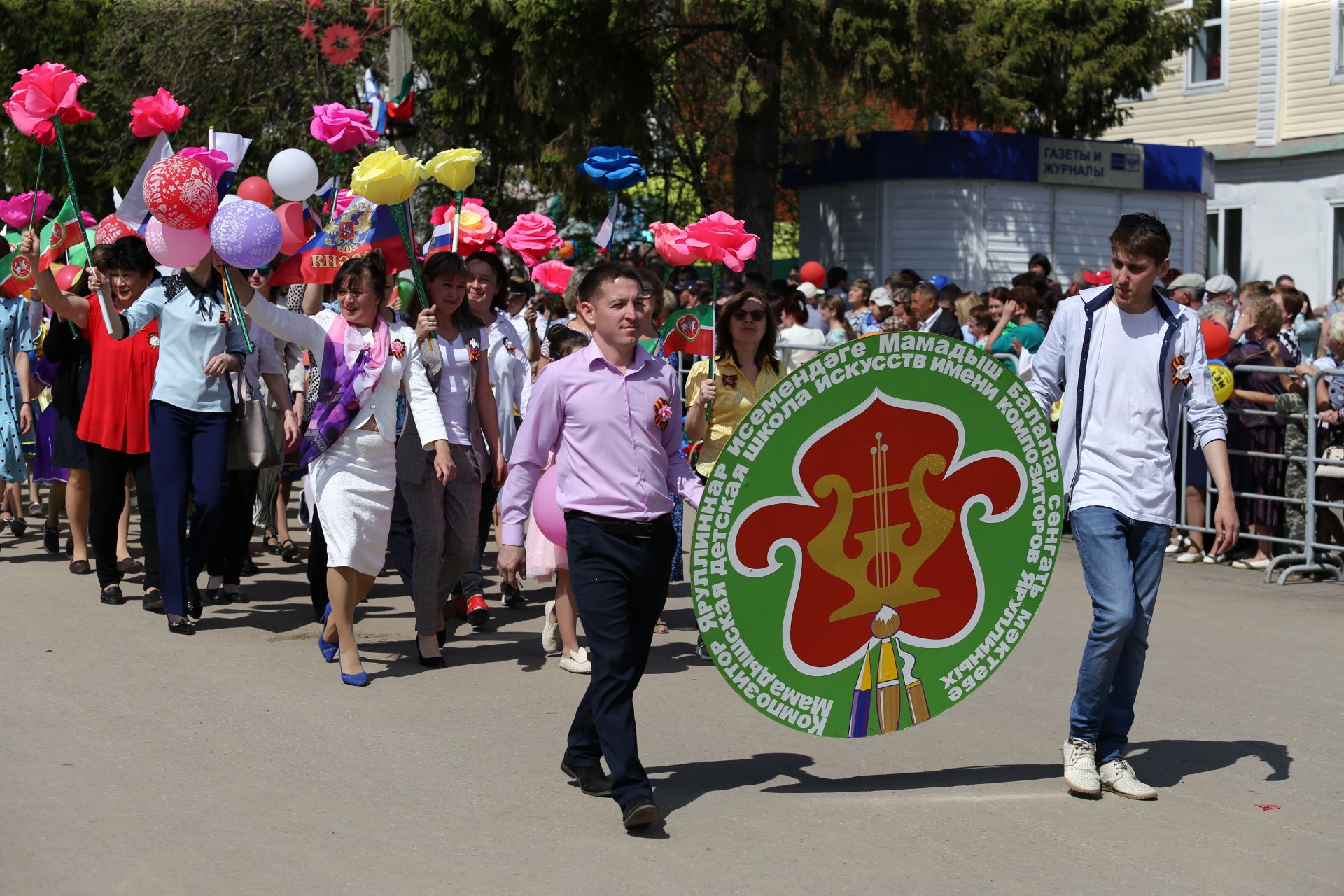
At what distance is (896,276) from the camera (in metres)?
16.3

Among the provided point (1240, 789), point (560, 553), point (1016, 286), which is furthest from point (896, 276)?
point (1240, 789)

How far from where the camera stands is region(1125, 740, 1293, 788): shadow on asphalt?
5.82 m

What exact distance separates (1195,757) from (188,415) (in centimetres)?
507

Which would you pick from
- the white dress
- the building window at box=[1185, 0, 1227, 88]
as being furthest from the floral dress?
the building window at box=[1185, 0, 1227, 88]

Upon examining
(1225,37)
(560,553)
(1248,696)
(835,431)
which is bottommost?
(1248,696)

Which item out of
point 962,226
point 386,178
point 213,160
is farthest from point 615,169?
point 962,226

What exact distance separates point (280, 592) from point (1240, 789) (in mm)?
5839

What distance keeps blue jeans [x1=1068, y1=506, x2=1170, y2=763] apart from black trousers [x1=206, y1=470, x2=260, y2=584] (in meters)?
5.29

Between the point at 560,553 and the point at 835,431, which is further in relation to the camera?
the point at 560,553

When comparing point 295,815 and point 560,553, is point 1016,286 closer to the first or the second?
point 560,553

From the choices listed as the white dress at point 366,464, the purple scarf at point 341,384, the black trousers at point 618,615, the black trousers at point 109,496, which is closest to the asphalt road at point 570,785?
the black trousers at point 618,615

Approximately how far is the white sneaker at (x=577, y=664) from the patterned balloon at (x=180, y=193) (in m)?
2.62

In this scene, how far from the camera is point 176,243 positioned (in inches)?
298

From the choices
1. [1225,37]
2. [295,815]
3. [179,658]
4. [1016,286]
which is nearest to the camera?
[295,815]
